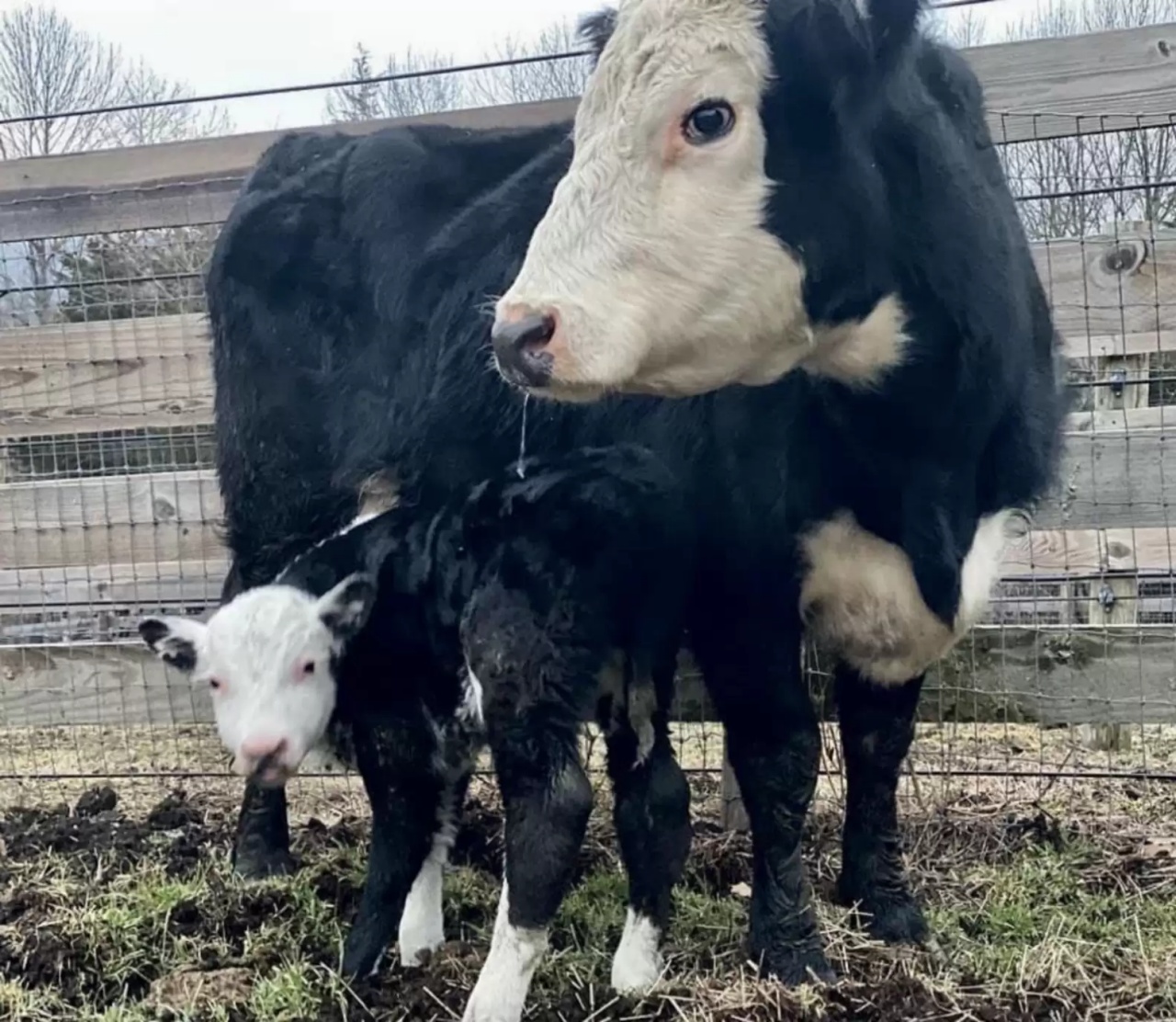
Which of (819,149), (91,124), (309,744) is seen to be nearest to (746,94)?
(819,149)

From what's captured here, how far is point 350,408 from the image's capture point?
429 centimetres

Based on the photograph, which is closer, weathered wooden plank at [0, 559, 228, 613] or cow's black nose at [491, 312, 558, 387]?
cow's black nose at [491, 312, 558, 387]

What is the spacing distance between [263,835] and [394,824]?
3.73 ft

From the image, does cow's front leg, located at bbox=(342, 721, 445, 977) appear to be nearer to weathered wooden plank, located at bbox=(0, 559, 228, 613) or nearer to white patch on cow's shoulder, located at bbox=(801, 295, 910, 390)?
white patch on cow's shoulder, located at bbox=(801, 295, 910, 390)

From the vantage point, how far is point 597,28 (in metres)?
3.20

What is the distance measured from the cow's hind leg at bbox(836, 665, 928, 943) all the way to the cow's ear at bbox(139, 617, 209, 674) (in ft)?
5.73

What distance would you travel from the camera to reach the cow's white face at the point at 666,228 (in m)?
2.67

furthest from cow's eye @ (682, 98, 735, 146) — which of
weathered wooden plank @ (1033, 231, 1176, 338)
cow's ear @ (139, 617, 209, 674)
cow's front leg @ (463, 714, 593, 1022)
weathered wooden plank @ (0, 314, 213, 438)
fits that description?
weathered wooden plank @ (0, 314, 213, 438)

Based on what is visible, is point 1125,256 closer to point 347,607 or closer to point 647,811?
point 647,811

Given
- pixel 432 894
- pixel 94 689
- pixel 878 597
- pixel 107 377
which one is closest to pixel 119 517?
pixel 107 377

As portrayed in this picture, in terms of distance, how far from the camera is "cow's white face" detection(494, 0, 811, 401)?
8.75ft

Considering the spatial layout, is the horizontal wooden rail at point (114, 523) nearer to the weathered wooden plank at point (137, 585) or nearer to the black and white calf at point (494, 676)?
the weathered wooden plank at point (137, 585)

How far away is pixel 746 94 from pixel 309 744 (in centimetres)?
193

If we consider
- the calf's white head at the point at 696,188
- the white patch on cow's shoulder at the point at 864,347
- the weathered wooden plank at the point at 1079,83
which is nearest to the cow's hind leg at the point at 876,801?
the white patch on cow's shoulder at the point at 864,347
